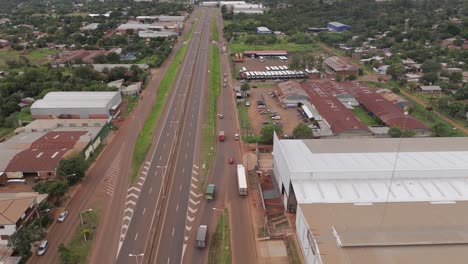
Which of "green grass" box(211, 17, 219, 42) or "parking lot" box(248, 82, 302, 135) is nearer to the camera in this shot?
"parking lot" box(248, 82, 302, 135)

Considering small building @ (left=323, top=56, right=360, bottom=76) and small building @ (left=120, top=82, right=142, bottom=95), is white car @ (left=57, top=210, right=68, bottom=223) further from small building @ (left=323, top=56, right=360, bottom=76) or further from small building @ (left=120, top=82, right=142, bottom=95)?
small building @ (left=323, top=56, right=360, bottom=76)

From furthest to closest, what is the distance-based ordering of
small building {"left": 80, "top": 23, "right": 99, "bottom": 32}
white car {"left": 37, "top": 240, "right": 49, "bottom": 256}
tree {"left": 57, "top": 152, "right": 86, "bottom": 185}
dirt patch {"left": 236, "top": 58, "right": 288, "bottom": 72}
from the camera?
small building {"left": 80, "top": 23, "right": 99, "bottom": 32} < dirt patch {"left": 236, "top": 58, "right": 288, "bottom": 72} < tree {"left": 57, "top": 152, "right": 86, "bottom": 185} < white car {"left": 37, "top": 240, "right": 49, "bottom": 256}

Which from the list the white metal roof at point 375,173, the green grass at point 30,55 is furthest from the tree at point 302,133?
the green grass at point 30,55

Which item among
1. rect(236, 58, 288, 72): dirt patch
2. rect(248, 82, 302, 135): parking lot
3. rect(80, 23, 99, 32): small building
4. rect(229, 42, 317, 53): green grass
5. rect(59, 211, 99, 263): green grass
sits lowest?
rect(59, 211, 99, 263): green grass

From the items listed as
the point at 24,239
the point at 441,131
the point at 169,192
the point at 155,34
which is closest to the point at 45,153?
the point at 169,192

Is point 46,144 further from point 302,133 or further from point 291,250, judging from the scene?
point 291,250

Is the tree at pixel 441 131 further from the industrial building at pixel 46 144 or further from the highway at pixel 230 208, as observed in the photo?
the industrial building at pixel 46 144

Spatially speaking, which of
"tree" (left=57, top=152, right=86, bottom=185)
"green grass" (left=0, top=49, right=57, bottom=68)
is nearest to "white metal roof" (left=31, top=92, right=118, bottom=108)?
"tree" (left=57, top=152, right=86, bottom=185)
